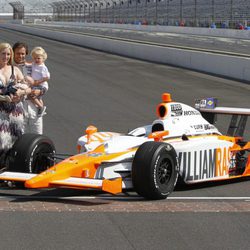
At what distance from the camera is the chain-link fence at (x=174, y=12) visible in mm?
64438

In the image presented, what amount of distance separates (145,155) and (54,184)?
987 mm

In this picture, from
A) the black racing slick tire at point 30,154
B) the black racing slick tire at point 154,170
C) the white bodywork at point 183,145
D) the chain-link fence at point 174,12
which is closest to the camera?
the black racing slick tire at point 154,170

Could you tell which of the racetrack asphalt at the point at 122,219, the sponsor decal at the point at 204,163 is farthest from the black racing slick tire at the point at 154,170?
the sponsor decal at the point at 204,163

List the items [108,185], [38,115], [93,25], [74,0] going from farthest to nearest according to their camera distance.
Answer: [74,0] < [93,25] < [38,115] < [108,185]

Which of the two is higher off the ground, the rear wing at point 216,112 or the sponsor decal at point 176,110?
the sponsor decal at point 176,110

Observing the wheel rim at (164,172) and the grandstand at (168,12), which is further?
the grandstand at (168,12)

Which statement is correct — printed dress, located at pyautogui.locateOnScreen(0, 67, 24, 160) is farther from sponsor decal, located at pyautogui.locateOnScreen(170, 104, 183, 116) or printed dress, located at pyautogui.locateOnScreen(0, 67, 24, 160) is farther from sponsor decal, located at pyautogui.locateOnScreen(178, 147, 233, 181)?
sponsor decal, located at pyautogui.locateOnScreen(178, 147, 233, 181)

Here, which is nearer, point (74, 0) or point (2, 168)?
point (2, 168)

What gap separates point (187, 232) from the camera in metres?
6.76

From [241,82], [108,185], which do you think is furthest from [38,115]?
[241,82]

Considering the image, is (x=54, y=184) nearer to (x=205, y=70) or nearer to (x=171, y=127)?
(x=171, y=127)

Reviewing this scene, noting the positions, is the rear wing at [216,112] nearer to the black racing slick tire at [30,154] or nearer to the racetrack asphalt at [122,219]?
the racetrack asphalt at [122,219]

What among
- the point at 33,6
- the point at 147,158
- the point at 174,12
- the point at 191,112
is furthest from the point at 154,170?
the point at 33,6

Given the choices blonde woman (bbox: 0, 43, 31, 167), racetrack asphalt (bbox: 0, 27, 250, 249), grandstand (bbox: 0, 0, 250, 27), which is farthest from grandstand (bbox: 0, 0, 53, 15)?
blonde woman (bbox: 0, 43, 31, 167)
